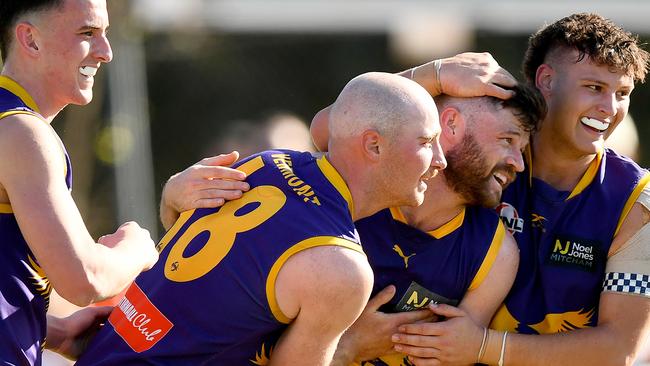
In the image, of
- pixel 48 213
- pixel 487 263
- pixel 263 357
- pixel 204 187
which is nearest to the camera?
pixel 48 213

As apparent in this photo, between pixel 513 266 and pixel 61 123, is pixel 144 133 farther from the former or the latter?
pixel 513 266

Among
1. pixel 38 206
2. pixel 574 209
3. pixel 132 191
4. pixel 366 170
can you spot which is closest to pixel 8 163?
pixel 38 206

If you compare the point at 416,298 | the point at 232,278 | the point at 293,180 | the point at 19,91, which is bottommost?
the point at 416,298

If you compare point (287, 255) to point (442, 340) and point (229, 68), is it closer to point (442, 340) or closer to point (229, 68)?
point (442, 340)

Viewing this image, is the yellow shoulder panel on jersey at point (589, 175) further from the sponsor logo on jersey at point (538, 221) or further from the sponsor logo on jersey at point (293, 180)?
the sponsor logo on jersey at point (293, 180)

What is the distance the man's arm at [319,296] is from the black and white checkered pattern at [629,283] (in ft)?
4.40

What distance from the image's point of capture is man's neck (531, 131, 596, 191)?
4.71 meters

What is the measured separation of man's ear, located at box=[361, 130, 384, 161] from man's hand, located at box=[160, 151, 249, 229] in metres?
0.50

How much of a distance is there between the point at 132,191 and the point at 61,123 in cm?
151

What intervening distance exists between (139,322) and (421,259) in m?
1.24

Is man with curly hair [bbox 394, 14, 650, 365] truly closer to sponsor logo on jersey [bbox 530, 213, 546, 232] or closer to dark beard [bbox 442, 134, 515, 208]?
sponsor logo on jersey [bbox 530, 213, 546, 232]

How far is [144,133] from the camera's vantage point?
10688 mm

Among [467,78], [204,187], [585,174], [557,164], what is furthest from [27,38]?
[585,174]

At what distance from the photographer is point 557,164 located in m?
4.74
